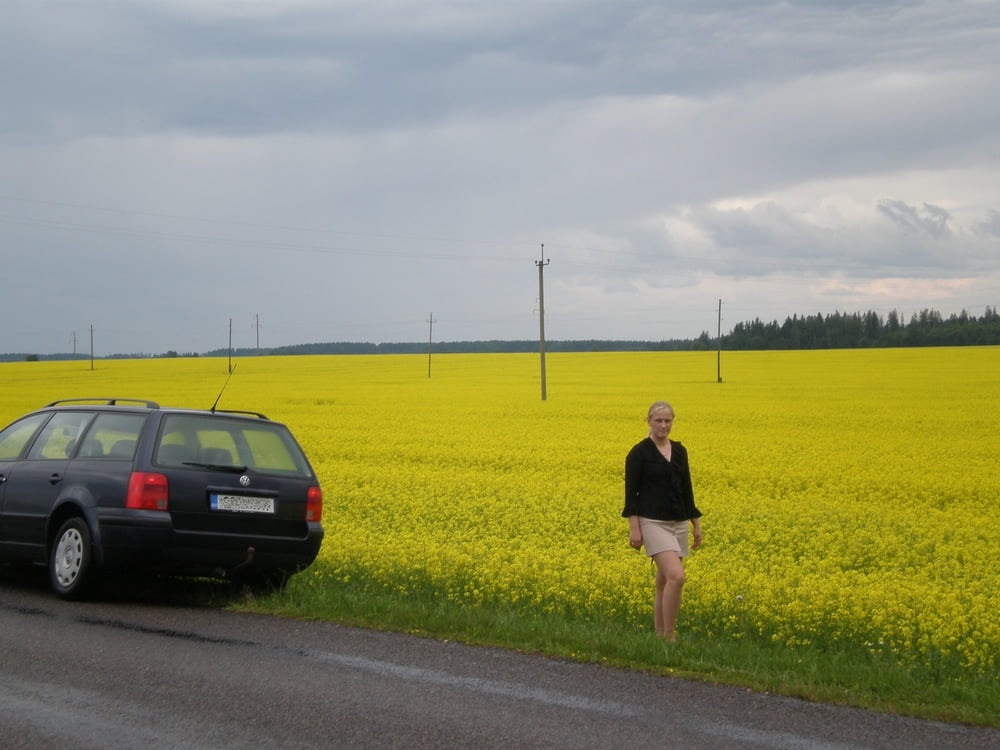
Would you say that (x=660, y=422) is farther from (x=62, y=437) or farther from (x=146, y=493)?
(x=62, y=437)

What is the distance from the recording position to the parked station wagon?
8797 millimetres

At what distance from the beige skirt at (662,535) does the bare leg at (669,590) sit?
41 millimetres

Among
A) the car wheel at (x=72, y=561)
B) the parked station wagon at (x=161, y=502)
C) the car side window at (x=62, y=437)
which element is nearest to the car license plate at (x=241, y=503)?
the parked station wagon at (x=161, y=502)

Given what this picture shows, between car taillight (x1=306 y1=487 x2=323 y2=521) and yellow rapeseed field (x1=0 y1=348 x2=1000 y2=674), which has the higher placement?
car taillight (x1=306 y1=487 x2=323 y2=521)

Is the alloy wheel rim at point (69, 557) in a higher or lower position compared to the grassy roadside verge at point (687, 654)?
higher

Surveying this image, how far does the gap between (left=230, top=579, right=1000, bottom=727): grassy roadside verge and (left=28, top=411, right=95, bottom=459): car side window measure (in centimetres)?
205

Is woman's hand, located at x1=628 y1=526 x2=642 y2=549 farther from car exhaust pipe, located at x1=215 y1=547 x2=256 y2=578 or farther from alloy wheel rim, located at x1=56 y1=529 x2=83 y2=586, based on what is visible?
alloy wheel rim, located at x1=56 y1=529 x2=83 y2=586

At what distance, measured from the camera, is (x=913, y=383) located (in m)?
56.8

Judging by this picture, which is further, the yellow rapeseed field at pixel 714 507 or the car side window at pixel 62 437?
the car side window at pixel 62 437

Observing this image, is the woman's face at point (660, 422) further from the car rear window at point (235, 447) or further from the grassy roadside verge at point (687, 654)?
the car rear window at point (235, 447)

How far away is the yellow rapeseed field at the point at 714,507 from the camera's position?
9047 millimetres

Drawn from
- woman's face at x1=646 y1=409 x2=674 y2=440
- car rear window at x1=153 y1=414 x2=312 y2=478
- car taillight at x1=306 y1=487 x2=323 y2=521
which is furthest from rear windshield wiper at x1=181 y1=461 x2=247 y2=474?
woman's face at x1=646 y1=409 x2=674 y2=440

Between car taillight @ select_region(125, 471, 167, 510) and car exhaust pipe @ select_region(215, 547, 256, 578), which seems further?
car exhaust pipe @ select_region(215, 547, 256, 578)

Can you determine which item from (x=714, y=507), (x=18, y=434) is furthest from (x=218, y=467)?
(x=714, y=507)
